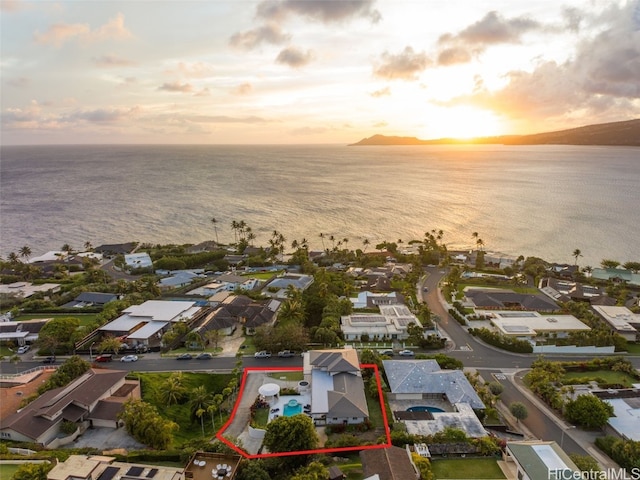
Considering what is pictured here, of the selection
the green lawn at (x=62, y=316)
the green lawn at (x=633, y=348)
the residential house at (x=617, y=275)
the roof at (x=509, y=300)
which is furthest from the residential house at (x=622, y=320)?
the green lawn at (x=62, y=316)

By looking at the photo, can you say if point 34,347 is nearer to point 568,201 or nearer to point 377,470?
point 377,470

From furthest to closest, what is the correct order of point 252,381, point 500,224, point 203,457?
point 500,224 < point 252,381 < point 203,457

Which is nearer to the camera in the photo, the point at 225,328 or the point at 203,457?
the point at 203,457

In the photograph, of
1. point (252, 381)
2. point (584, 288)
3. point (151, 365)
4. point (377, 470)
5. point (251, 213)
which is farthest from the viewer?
point (251, 213)

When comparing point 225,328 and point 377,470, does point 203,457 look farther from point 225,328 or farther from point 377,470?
point 225,328

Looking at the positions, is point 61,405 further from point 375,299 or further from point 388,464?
point 375,299

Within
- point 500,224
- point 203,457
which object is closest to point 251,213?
point 500,224
